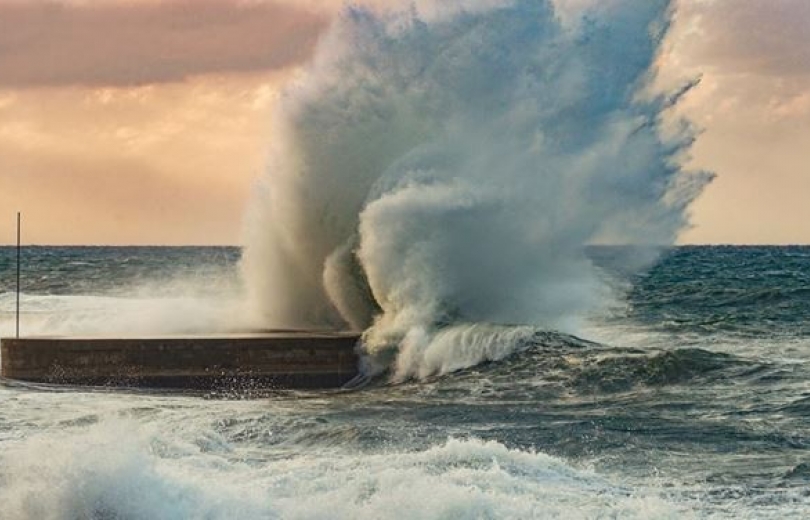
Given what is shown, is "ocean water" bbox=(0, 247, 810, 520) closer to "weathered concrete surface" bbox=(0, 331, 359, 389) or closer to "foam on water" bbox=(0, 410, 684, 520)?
"foam on water" bbox=(0, 410, 684, 520)

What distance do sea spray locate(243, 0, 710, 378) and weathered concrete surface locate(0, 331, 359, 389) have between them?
2850 millimetres

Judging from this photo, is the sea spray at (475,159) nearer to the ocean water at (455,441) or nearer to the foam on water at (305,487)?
the ocean water at (455,441)

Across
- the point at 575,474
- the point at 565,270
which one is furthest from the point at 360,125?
the point at 575,474

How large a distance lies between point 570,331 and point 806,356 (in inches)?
147

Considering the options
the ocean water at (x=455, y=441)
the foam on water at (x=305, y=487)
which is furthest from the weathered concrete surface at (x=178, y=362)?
the foam on water at (x=305, y=487)

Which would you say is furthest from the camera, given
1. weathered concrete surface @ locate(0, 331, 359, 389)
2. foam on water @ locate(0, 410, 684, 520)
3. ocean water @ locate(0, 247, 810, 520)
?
weathered concrete surface @ locate(0, 331, 359, 389)

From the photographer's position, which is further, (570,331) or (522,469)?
(570,331)

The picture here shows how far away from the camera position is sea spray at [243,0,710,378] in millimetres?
22312

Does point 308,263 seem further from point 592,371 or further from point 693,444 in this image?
point 693,444

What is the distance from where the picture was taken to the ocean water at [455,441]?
1039cm

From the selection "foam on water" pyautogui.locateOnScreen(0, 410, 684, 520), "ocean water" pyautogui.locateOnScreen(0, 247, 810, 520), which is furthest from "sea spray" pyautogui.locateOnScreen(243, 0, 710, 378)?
"foam on water" pyautogui.locateOnScreen(0, 410, 684, 520)

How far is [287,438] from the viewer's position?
1393 cm

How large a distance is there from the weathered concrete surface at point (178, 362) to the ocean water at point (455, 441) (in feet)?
1.69

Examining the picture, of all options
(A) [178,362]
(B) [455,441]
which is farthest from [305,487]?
(A) [178,362]
